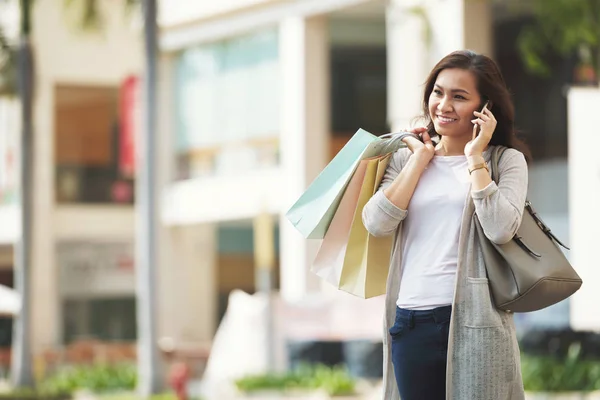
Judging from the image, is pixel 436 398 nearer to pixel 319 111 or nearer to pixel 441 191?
pixel 441 191

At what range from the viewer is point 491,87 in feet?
14.4

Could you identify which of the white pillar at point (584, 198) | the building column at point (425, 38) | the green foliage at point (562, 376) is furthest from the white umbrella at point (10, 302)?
the white pillar at point (584, 198)

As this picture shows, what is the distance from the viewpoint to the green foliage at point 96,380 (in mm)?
23516

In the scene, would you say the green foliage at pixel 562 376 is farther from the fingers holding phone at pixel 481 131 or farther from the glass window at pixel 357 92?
the glass window at pixel 357 92

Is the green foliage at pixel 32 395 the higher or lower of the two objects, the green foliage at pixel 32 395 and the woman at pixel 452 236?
the lower

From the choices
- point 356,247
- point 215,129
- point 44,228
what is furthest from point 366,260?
point 44,228

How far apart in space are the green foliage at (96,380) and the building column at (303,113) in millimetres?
3794

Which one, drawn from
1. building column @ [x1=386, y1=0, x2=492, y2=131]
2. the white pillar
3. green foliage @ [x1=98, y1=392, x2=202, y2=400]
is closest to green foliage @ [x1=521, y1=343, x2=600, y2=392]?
the white pillar

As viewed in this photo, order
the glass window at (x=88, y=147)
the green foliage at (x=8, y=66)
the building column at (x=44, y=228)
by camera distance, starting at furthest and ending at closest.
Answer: the glass window at (x=88, y=147), the building column at (x=44, y=228), the green foliage at (x=8, y=66)

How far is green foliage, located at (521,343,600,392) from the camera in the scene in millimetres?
15258

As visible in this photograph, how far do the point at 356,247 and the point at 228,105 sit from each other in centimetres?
2604

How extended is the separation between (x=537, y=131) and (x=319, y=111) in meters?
4.40

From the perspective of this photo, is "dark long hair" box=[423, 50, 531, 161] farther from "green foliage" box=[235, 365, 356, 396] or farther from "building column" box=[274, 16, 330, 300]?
"building column" box=[274, 16, 330, 300]

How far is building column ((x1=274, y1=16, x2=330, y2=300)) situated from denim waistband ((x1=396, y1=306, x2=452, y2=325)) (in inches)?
867
